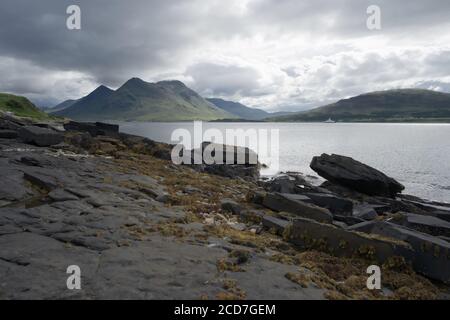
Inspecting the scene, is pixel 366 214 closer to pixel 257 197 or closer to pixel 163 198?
pixel 257 197

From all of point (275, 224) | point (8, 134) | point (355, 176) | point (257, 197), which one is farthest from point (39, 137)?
point (355, 176)

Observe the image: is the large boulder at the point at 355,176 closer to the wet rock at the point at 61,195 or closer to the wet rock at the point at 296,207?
the wet rock at the point at 296,207

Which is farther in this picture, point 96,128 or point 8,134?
point 96,128

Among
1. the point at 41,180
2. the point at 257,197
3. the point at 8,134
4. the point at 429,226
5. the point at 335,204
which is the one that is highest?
the point at 8,134

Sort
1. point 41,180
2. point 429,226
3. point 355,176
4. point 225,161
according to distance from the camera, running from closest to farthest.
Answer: point 41,180 < point 429,226 < point 355,176 < point 225,161

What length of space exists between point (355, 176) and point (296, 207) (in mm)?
23078

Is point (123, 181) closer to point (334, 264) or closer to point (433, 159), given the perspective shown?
point (334, 264)

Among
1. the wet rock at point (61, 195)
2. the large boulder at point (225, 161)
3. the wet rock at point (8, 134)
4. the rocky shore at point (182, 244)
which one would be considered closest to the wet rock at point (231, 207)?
the rocky shore at point (182, 244)

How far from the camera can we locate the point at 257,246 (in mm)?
15727

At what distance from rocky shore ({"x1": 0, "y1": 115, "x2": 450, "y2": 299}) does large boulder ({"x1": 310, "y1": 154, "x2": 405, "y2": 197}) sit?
51.8ft

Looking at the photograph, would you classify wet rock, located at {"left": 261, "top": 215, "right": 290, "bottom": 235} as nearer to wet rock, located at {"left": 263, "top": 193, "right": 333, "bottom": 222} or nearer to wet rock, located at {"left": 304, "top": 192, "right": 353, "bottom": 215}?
wet rock, located at {"left": 263, "top": 193, "right": 333, "bottom": 222}

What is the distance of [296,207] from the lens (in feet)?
75.5
